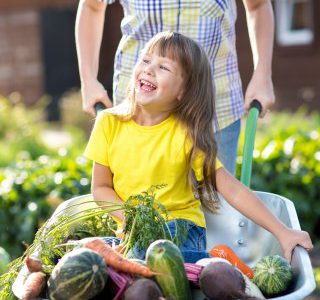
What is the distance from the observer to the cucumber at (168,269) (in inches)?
88.4

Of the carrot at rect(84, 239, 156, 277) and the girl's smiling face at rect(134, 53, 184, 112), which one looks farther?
the girl's smiling face at rect(134, 53, 184, 112)

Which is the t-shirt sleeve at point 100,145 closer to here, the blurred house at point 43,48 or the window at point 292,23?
the window at point 292,23

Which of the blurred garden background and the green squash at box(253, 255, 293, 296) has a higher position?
the green squash at box(253, 255, 293, 296)

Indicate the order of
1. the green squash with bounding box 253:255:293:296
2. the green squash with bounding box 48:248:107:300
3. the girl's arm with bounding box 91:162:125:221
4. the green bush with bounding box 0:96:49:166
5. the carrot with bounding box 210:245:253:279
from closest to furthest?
the green squash with bounding box 48:248:107:300 < the green squash with bounding box 253:255:293:296 < the carrot with bounding box 210:245:253:279 < the girl's arm with bounding box 91:162:125:221 < the green bush with bounding box 0:96:49:166

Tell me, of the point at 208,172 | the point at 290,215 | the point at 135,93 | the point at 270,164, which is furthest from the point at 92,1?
the point at 270,164

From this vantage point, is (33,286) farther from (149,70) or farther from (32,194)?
(32,194)

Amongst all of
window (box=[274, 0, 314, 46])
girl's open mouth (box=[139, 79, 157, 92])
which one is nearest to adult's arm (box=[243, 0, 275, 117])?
girl's open mouth (box=[139, 79, 157, 92])

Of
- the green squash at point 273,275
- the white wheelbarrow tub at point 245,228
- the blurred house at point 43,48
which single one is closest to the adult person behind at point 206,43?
the white wheelbarrow tub at point 245,228

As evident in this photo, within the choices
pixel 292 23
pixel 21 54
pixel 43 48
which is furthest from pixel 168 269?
pixel 21 54

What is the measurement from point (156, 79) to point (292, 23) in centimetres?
945

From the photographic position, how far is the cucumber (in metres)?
2.25

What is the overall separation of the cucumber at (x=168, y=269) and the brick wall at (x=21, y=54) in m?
11.5

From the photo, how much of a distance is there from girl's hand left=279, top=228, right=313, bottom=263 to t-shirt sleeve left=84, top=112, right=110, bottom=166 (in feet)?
2.42

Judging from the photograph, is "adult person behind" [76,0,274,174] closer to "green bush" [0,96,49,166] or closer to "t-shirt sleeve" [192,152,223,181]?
"t-shirt sleeve" [192,152,223,181]
